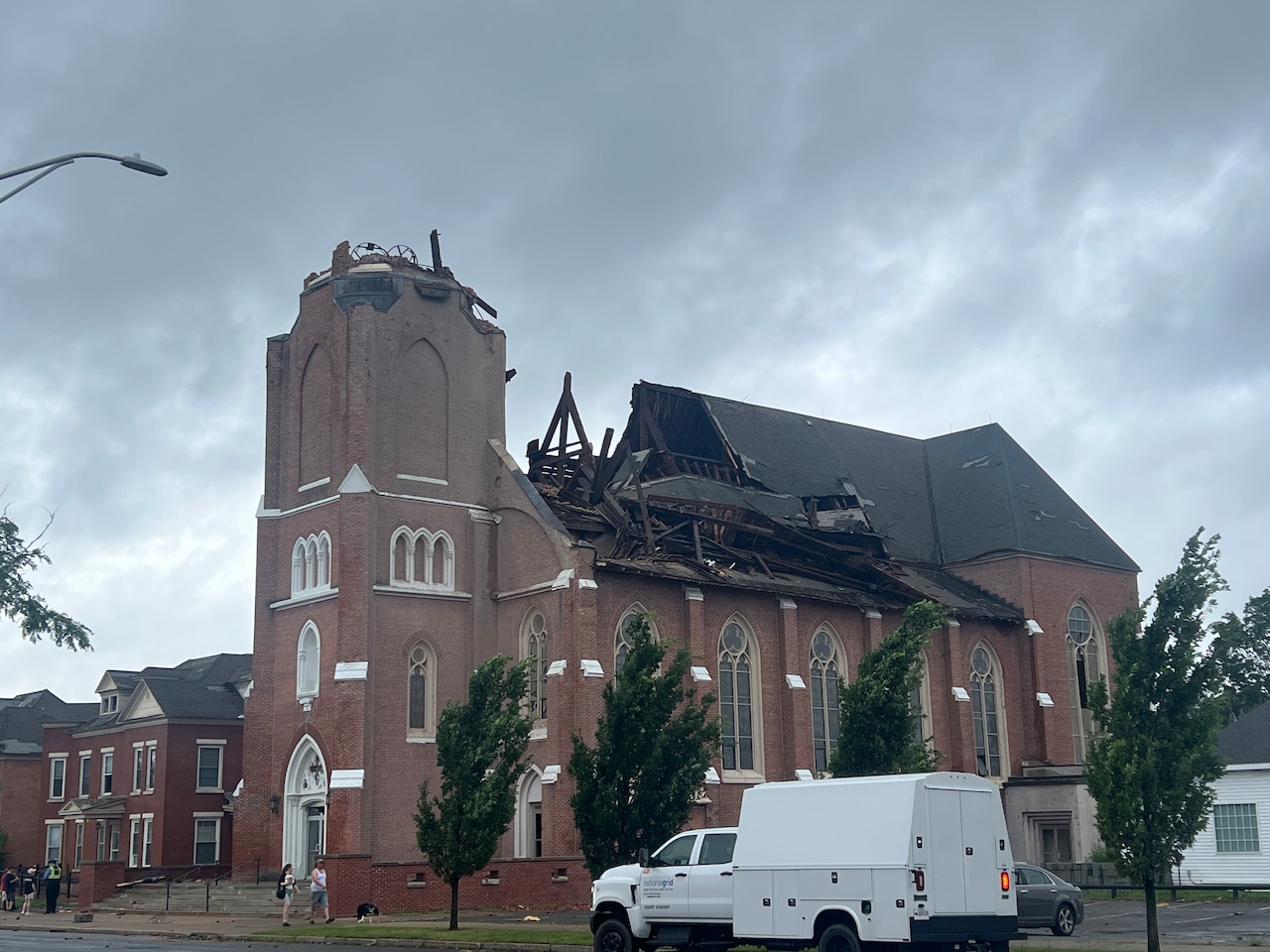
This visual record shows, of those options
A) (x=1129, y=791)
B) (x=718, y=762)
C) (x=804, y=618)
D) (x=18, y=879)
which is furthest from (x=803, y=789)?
(x=18, y=879)

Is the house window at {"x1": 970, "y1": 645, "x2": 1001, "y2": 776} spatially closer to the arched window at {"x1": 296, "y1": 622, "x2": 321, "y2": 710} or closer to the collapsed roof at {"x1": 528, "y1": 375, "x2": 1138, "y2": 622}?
the collapsed roof at {"x1": 528, "y1": 375, "x2": 1138, "y2": 622}

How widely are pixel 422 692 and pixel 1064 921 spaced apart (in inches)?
756

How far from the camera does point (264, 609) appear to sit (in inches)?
1674

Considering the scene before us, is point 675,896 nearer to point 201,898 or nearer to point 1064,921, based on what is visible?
point 1064,921

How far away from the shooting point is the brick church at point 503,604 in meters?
38.3

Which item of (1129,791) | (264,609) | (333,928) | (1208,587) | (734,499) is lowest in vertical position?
(333,928)

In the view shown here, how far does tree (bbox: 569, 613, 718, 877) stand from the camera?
27344 mm

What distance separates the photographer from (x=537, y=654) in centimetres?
4022

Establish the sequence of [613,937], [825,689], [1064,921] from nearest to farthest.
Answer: [613,937]
[1064,921]
[825,689]

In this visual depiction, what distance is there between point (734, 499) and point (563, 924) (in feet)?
69.8

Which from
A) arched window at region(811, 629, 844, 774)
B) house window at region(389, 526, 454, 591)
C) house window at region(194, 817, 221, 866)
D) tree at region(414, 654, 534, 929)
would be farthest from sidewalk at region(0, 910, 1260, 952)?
arched window at region(811, 629, 844, 774)

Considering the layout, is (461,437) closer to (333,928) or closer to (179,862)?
(333,928)

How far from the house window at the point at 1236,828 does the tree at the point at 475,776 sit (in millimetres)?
22353

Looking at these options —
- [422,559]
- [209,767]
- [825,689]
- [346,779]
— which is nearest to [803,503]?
Answer: [825,689]
